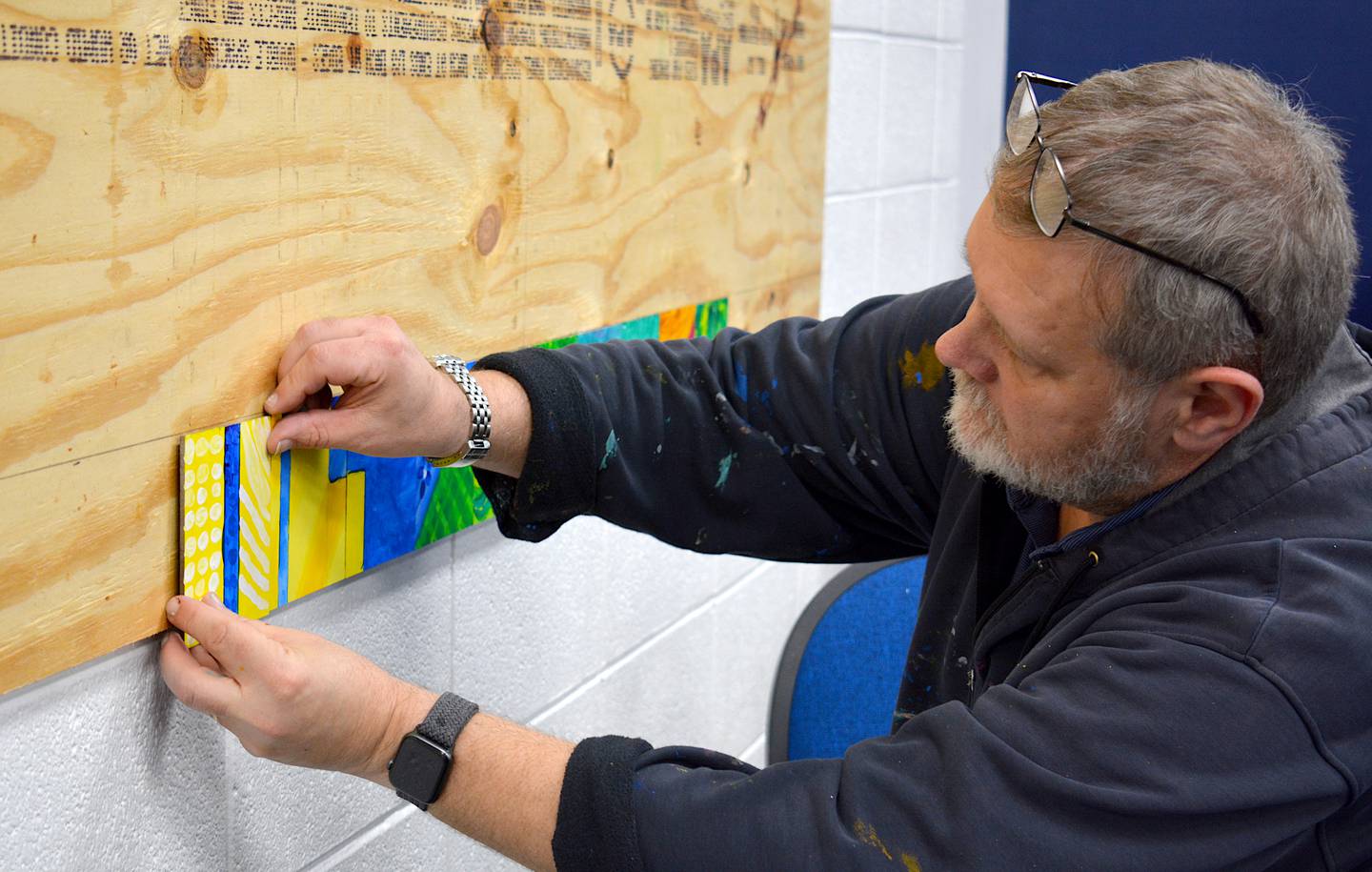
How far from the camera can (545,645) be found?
4.71 ft

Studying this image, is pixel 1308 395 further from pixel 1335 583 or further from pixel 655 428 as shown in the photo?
pixel 655 428

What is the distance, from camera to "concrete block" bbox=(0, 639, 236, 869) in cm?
86

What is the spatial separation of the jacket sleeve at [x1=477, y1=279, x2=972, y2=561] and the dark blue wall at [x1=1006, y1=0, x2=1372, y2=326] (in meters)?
0.62

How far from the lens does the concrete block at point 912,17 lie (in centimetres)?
205

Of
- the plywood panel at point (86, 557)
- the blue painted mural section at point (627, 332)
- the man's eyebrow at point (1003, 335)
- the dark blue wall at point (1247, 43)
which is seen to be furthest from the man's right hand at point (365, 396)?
the dark blue wall at point (1247, 43)

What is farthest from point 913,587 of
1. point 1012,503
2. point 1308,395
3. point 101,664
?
point 101,664

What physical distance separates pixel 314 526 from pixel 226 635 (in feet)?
0.51

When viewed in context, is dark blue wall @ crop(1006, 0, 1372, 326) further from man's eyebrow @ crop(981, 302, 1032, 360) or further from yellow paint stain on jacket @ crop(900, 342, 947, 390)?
man's eyebrow @ crop(981, 302, 1032, 360)

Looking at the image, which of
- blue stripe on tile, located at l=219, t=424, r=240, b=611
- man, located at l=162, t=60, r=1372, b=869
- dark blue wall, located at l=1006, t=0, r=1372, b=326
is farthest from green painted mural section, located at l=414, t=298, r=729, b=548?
dark blue wall, located at l=1006, t=0, r=1372, b=326

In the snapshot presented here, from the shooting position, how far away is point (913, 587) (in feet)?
4.83

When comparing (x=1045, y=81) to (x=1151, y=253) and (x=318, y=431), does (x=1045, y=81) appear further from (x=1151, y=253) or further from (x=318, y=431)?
(x=318, y=431)

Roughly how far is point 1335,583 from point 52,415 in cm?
85

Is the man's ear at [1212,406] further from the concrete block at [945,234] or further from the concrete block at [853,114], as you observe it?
the concrete block at [945,234]

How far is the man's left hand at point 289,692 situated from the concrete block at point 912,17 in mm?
1493
